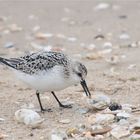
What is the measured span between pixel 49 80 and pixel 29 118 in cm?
65

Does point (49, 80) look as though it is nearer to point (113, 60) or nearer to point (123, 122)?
point (123, 122)

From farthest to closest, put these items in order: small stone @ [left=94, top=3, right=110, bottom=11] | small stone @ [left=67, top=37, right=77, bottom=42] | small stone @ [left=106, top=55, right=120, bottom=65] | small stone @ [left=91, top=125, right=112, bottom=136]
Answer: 1. small stone @ [left=94, top=3, right=110, bottom=11]
2. small stone @ [left=67, top=37, right=77, bottom=42]
3. small stone @ [left=106, top=55, right=120, bottom=65]
4. small stone @ [left=91, top=125, right=112, bottom=136]

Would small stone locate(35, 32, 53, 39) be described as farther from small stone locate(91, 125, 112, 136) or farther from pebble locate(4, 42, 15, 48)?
small stone locate(91, 125, 112, 136)

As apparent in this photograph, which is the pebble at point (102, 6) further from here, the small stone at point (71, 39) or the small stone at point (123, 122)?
the small stone at point (123, 122)

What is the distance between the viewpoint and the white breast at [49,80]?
7.52 m

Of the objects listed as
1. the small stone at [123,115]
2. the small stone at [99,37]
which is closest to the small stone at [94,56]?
the small stone at [99,37]

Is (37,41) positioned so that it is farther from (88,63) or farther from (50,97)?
(50,97)

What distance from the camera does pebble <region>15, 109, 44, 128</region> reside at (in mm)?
7020

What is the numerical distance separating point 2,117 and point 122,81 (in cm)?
250

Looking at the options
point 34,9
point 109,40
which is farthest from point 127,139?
point 34,9

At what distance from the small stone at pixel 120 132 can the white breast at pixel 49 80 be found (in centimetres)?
119

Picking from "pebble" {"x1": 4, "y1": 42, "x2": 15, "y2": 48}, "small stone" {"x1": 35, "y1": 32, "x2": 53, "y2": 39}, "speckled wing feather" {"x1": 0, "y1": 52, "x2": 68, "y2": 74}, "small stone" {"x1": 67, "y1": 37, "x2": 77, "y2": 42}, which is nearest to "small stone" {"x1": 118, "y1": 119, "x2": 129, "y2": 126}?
"speckled wing feather" {"x1": 0, "y1": 52, "x2": 68, "y2": 74}

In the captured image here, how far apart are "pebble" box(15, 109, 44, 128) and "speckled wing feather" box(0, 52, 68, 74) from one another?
66cm

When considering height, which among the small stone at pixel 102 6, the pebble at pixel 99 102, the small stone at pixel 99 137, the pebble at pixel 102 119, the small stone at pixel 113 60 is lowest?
the small stone at pixel 99 137
